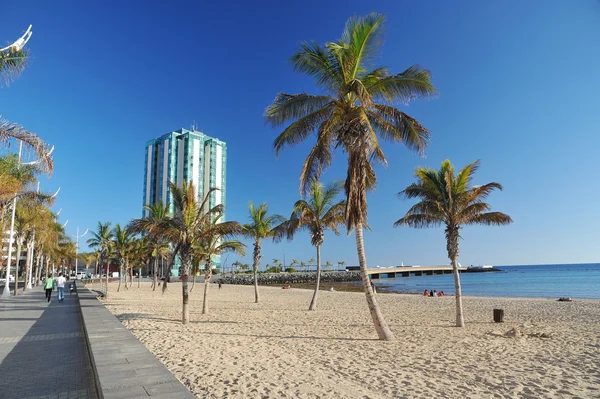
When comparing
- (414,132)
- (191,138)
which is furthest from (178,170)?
(414,132)

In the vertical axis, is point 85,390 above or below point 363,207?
below

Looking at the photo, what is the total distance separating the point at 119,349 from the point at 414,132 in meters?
8.96

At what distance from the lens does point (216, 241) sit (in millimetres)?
17453

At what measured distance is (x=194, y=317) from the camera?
15.0 meters

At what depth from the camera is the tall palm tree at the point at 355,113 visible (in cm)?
988

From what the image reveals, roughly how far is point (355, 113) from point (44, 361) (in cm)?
889

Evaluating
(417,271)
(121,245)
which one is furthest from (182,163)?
(417,271)

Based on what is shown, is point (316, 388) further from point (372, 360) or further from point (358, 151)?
point (358, 151)

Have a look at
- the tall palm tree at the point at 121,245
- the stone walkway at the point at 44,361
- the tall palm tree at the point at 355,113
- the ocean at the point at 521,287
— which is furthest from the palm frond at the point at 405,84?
the ocean at the point at 521,287

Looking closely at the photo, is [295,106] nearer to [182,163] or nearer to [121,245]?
[121,245]

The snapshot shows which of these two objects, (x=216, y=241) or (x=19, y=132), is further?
(x=216, y=241)

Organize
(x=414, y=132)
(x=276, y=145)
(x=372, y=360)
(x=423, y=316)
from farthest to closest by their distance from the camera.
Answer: (x=423, y=316)
(x=276, y=145)
(x=414, y=132)
(x=372, y=360)

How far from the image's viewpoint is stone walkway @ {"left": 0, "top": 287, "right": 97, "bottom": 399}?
18.2ft

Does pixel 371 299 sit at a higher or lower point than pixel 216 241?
lower
